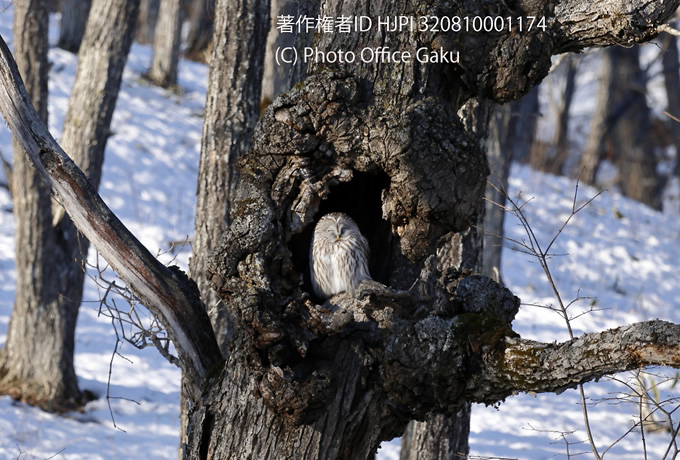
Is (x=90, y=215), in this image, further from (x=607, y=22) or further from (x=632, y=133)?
(x=632, y=133)

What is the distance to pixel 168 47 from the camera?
44.4 feet

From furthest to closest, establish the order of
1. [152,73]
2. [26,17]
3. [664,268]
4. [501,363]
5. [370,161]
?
[152,73]
[664,268]
[26,17]
[370,161]
[501,363]

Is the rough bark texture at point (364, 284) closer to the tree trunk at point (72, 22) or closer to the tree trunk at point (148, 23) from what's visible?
the tree trunk at point (72, 22)

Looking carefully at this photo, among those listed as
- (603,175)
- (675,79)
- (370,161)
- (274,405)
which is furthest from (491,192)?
(603,175)

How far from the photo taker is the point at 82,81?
21.7 feet

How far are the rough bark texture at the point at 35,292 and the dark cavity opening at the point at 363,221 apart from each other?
3.43 metres

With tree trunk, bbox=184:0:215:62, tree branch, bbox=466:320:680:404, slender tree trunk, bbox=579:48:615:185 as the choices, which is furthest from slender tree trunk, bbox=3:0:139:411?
slender tree trunk, bbox=579:48:615:185

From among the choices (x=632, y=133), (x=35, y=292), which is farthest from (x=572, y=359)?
(x=632, y=133)

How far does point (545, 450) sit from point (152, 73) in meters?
10.6

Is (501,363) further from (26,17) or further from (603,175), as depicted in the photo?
(603,175)

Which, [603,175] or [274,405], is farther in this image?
[603,175]

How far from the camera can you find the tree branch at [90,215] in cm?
345

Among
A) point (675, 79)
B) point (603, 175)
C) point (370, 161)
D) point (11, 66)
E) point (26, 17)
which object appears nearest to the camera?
point (370, 161)

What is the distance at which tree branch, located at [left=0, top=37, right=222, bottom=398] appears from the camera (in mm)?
3447
